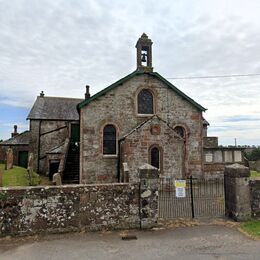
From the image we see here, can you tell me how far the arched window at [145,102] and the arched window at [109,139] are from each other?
8.59ft

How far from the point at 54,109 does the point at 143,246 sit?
27278 millimetres

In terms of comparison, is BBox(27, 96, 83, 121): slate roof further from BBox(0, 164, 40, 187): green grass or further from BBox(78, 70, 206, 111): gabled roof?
BBox(78, 70, 206, 111): gabled roof

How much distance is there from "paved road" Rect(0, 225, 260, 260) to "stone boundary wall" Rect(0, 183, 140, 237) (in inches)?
14.1

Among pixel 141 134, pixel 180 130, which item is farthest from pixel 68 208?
pixel 180 130

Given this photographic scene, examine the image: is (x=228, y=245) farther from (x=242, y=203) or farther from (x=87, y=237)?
(x=87, y=237)

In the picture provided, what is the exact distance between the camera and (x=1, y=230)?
7.53 meters

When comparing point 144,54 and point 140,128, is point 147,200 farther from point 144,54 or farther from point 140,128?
point 144,54

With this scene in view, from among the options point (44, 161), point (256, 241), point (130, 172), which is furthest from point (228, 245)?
point (44, 161)

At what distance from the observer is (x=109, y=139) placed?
19812 mm

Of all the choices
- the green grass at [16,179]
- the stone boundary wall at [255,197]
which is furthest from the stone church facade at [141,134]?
the stone boundary wall at [255,197]

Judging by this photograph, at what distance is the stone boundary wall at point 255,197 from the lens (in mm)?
9305

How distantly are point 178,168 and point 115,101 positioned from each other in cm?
662

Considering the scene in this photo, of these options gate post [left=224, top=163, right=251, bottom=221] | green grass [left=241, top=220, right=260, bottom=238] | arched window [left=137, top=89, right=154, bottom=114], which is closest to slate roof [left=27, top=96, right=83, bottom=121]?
arched window [left=137, top=89, right=154, bottom=114]

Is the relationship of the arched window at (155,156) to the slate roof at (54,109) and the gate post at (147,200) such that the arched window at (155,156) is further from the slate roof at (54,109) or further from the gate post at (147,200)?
the slate roof at (54,109)
